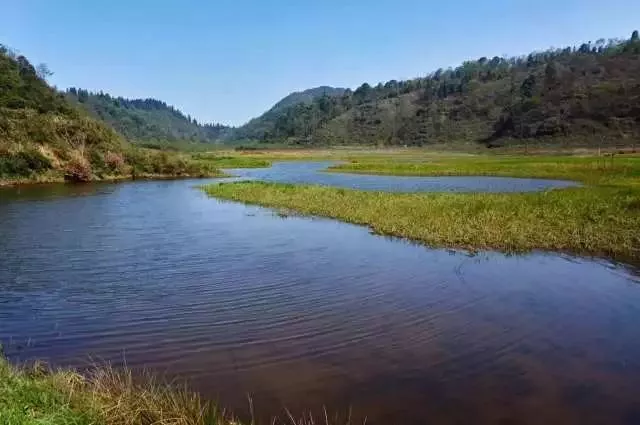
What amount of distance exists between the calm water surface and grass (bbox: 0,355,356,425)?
1.24m

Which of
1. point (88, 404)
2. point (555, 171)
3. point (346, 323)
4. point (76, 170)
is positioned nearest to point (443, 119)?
point (555, 171)

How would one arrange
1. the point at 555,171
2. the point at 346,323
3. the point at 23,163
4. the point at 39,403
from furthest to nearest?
1. the point at 555,171
2. the point at 23,163
3. the point at 346,323
4. the point at 39,403

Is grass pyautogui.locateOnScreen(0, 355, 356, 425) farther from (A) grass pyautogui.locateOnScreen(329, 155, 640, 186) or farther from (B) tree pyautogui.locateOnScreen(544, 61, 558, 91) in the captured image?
(B) tree pyautogui.locateOnScreen(544, 61, 558, 91)

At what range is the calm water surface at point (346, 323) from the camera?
8.11 meters

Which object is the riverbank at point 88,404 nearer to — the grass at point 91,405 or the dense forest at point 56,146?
the grass at point 91,405

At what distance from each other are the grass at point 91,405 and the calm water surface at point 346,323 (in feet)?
4.08

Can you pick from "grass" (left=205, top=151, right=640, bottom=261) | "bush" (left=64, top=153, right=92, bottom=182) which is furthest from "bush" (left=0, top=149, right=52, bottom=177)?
"grass" (left=205, top=151, right=640, bottom=261)

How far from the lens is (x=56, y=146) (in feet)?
171

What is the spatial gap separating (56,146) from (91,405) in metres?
52.0

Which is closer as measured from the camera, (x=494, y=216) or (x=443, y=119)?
(x=494, y=216)

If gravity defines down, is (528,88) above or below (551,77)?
below

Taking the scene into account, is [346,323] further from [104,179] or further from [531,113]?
[531,113]

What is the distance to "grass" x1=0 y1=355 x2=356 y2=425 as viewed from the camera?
235 inches

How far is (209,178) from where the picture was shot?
58969 millimetres
